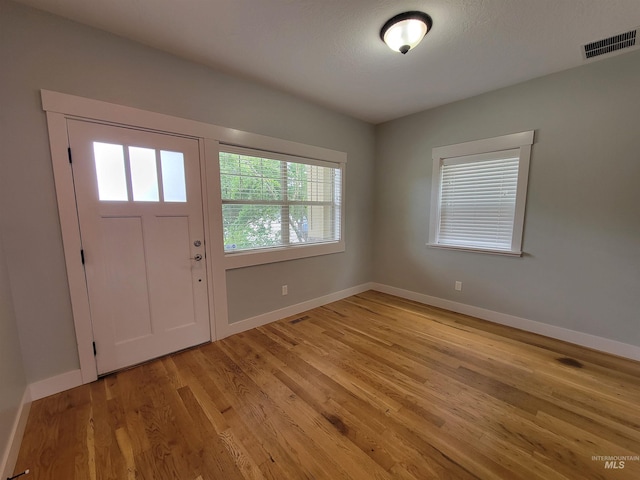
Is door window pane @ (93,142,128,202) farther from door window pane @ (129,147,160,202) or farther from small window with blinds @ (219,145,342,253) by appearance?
small window with blinds @ (219,145,342,253)

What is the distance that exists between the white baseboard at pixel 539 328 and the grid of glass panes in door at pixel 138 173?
3.35 metres

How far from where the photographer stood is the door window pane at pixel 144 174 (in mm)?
2076

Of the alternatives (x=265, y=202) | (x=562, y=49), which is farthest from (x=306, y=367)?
(x=562, y=49)

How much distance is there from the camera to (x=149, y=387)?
1.95 meters

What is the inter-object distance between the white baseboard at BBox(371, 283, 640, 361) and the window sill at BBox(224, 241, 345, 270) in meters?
1.43

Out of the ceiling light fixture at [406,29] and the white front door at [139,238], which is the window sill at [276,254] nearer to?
the white front door at [139,238]

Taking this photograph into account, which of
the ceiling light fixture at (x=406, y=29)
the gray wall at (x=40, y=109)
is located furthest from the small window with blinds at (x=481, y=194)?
the gray wall at (x=40, y=109)

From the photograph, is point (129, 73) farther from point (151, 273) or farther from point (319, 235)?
Answer: point (319, 235)

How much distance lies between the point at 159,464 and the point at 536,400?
2.43m

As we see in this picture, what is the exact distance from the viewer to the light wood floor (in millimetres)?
1344

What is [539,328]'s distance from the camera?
277 centimetres

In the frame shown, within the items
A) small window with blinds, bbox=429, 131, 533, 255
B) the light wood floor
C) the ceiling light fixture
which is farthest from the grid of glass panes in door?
small window with blinds, bbox=429, 131, 533, 255

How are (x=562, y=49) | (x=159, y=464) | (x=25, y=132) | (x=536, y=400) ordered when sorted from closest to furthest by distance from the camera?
1. (x=159, y=464)
2. (x=25, y=132)
3. (x=536, y=400)
4. (x=562, y=49)

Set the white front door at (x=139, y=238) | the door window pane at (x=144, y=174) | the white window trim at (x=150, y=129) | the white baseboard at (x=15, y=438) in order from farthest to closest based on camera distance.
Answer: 1. the door window pane at (x=144, y=174)
2. the white front door at (x=139, y=238)
3. the white window trim at (x=150, y=129)
4. the white baseboard at (x=15, y=438)
